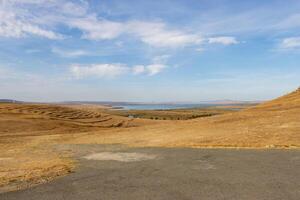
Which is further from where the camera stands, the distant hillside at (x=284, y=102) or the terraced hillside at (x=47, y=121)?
the distant hillside at (x=284, y=102)

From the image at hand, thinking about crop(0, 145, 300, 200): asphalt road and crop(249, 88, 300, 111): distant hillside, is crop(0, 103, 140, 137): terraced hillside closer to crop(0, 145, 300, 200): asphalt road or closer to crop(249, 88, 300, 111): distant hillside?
crop(249, 88, 300, 111): distant hillside

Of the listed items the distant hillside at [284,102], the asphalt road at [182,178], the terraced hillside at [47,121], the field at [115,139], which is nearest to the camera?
the asphalt road at [182,178]

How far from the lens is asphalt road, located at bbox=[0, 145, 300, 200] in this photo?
9789 mm

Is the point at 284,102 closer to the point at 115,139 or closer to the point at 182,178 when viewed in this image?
the point at 115,139

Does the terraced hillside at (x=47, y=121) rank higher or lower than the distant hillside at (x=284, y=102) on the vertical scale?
lower

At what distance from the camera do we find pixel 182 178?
11711 mm

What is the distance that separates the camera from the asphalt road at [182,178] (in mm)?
9789

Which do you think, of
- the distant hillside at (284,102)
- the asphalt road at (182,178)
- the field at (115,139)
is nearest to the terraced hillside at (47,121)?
the field at (115,139)

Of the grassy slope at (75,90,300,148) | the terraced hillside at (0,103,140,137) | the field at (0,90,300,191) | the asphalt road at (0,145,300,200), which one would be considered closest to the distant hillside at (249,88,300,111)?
the field at (0,90,300,191)

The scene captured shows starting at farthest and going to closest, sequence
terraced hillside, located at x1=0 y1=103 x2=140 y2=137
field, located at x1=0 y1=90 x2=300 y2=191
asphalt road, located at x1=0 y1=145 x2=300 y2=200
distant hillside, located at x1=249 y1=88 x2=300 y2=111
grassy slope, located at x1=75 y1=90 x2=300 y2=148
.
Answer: distant hillside, located at x1=249 y1=88 x2=300 y2=111 → terraced hillside, located at x1=0 y1=103 x2=140 y2=137 → grassy slope, located at x1=75 y1=90 x2=300 y2=148 → field, located at x1=0 y1=90 x2=300 y2=191 → asphalt road, located at x1=0 y1=145 x2=300 y2=200

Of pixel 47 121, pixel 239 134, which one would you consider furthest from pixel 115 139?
pixel 47 121

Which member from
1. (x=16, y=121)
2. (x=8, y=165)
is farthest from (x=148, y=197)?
(x=16, y=121)

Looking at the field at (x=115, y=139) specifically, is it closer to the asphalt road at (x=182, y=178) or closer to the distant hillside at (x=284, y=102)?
the distant hillside at (x=284, y=102)

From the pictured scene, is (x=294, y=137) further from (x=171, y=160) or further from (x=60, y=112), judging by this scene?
(x=60, y=112)
